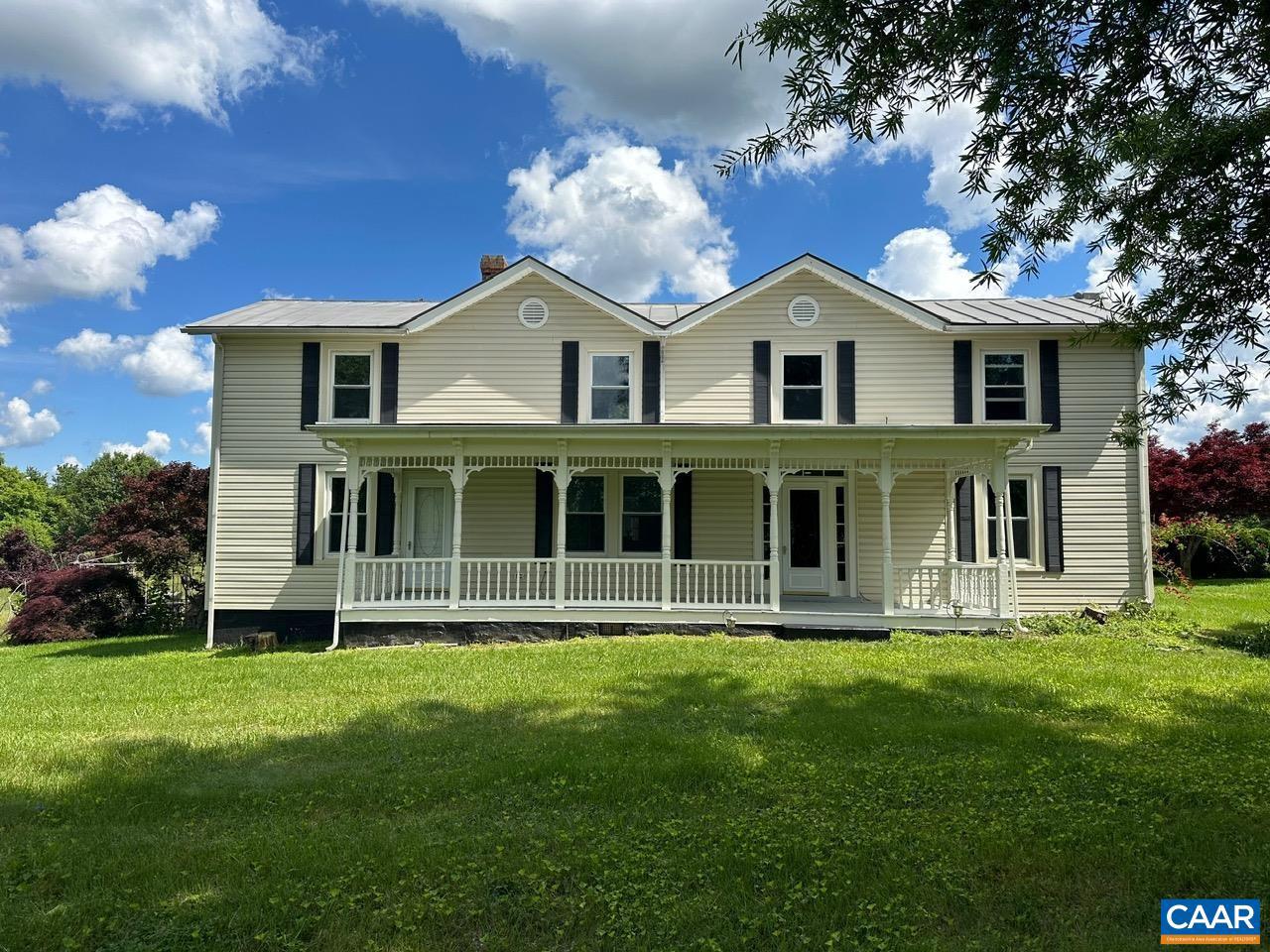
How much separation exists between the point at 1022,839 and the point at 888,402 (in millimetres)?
10498

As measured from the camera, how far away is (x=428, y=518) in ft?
46.5

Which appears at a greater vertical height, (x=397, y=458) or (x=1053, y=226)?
(x=1053, y=226)

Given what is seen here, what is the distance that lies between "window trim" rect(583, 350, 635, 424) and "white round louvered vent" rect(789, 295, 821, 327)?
310 centimetres

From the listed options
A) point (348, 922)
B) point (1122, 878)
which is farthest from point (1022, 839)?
point (348, 922)

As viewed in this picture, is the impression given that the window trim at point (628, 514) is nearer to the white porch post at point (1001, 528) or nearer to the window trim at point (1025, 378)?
the white porch post at point (1001, 528)

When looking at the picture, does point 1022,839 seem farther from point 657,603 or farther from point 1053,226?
point 657,603

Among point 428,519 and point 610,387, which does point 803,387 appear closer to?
point 610,387

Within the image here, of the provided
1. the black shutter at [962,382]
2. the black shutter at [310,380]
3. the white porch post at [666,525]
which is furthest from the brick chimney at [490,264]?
the black shutter at [962,382]

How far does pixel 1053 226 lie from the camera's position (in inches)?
197

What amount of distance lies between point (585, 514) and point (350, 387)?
508 cm

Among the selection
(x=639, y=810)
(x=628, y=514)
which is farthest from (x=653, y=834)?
(x=628, y=514)

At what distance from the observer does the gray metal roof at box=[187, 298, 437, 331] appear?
1384cm

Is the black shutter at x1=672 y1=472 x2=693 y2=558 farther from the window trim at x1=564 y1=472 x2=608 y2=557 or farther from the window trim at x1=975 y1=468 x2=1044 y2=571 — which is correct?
the window trim at x1=975 y1=468 x2=1044 y2=571

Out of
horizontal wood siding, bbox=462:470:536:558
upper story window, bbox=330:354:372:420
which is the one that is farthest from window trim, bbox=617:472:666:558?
upper story window, bbox=330:354:372:420
